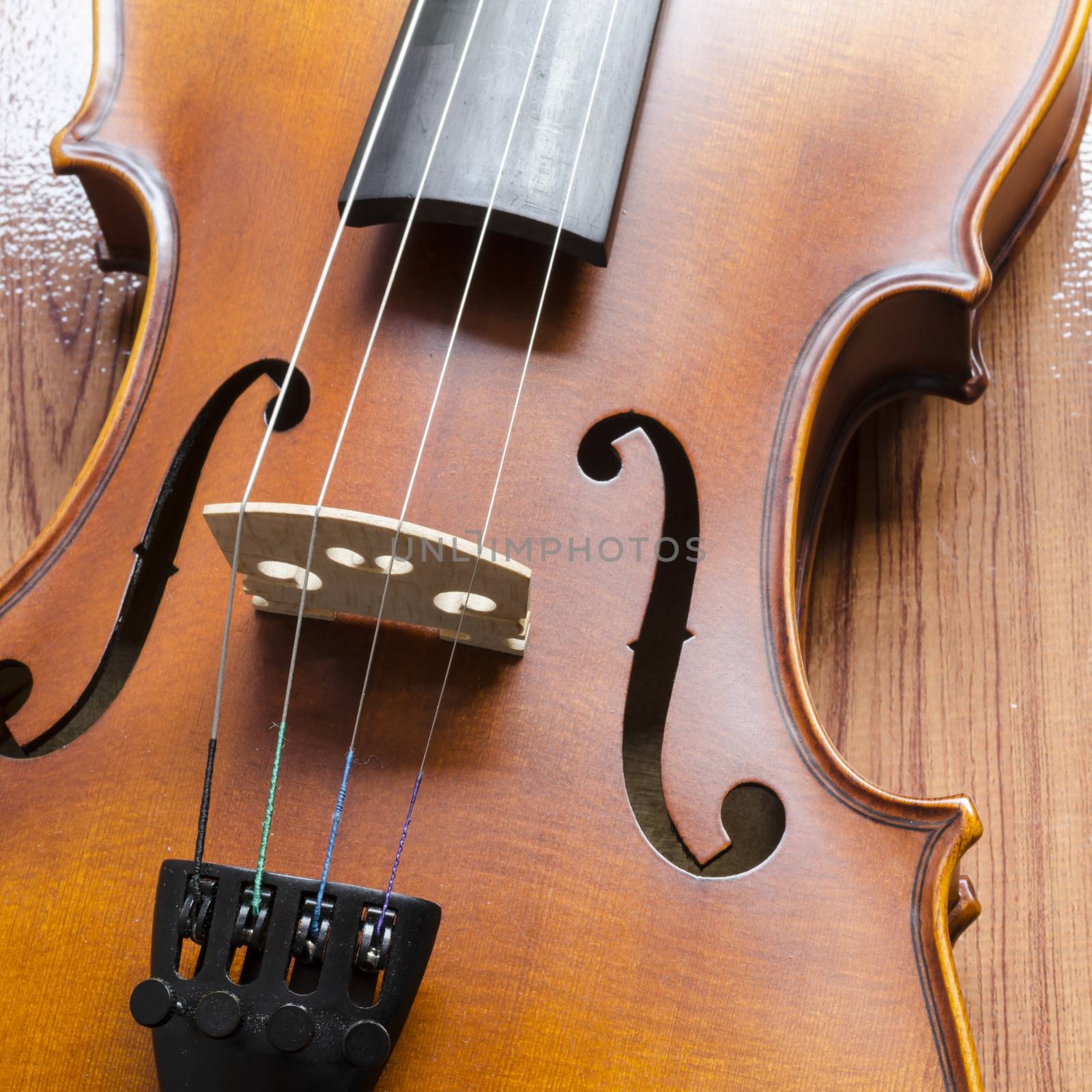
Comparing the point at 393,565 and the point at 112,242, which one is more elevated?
the point at 112,242

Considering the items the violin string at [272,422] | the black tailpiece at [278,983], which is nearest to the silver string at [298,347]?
the violin string at [272,422]

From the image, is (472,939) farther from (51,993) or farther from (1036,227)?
(1036,227)

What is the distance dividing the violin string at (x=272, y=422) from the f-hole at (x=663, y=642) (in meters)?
0.25

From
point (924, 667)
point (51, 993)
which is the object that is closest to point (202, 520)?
point (51, 993)

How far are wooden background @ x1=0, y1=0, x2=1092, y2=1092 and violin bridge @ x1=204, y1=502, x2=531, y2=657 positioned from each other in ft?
1.64

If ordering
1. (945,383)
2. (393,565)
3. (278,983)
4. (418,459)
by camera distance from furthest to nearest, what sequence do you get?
(945,383) < (418,459) < (393,565) < (278,983)

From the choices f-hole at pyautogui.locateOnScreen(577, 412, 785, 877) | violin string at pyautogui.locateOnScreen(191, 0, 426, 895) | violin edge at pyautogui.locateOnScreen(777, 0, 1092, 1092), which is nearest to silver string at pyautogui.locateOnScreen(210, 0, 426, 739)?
violin string at pyautogui.locateOnScreen(191, 0, 426, 895)

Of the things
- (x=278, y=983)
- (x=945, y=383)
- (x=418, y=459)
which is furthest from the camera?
(x=945, y=383)

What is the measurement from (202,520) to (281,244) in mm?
278

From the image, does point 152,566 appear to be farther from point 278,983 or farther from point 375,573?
point 278,983

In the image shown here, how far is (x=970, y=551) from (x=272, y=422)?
76 centimetres

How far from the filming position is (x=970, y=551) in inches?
46.4

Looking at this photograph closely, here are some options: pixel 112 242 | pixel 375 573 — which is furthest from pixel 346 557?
pixel 112 242

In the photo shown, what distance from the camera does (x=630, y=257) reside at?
37.5 inches
